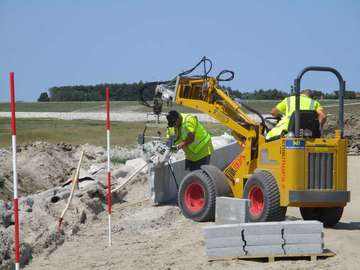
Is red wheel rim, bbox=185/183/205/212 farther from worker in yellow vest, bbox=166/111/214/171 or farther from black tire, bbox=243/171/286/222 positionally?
black tire, bbox=243/171/286/222

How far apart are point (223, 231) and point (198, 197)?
3.24 metres

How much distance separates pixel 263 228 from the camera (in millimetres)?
8000

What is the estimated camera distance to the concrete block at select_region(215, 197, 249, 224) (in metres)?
9.66

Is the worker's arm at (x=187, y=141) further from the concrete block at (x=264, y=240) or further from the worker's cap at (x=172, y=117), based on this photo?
the concrete block at (x=264, y=240)

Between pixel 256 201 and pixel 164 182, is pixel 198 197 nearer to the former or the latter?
pixel 256 201

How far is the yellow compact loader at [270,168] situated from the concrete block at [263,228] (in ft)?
4.39

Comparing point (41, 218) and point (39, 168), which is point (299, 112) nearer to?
point (41, 218)

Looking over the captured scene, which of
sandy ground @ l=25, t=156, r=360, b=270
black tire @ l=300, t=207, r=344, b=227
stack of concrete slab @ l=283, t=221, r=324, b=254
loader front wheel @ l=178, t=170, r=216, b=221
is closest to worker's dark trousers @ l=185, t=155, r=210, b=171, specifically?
sandy ground @ l=25, t=156, r=360, b=270

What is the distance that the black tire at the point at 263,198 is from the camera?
944 cm

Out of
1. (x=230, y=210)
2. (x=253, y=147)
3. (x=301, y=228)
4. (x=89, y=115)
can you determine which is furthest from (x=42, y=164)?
(x=89, y=115)

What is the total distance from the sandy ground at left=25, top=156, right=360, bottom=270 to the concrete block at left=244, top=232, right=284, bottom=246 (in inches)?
8.6

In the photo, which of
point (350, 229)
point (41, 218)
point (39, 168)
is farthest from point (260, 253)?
point (39, 168)

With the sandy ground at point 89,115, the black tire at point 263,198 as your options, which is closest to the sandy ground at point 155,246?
the black tire at point 263,198

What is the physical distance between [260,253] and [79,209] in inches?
184
